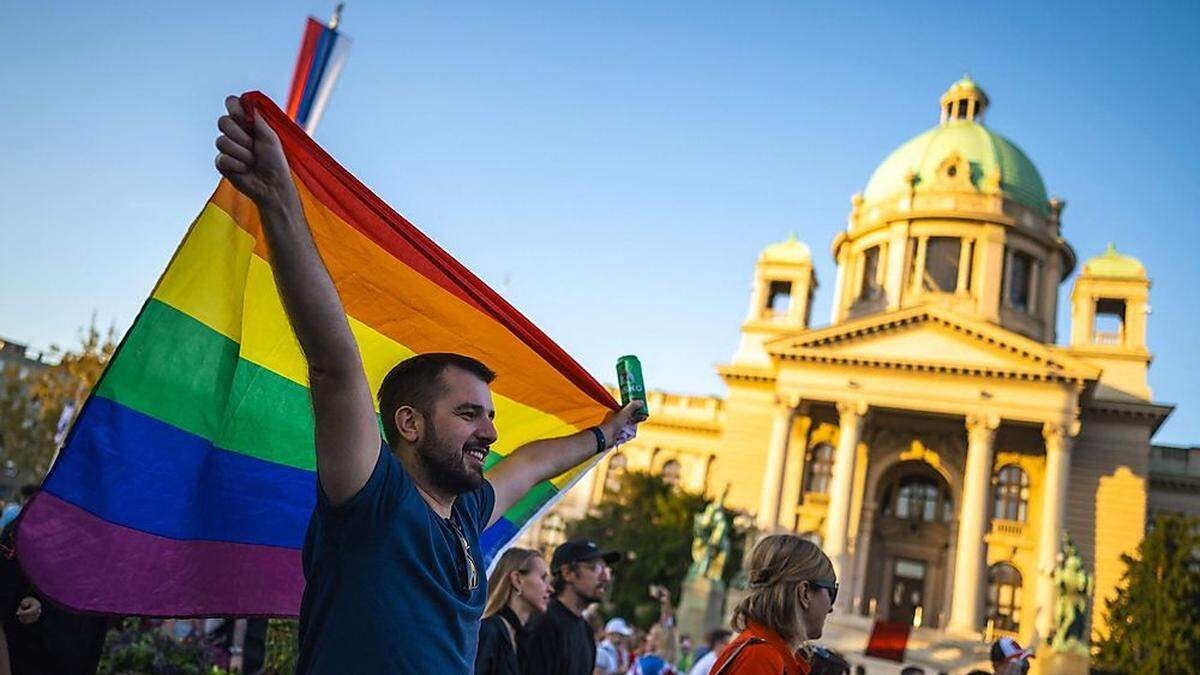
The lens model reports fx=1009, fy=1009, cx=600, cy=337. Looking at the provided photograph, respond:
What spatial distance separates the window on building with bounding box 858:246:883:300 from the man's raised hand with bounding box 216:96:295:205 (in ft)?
152

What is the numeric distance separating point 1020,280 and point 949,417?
12666 millimetres

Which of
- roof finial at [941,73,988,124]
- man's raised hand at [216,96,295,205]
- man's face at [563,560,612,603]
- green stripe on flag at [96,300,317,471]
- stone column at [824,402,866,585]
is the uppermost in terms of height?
roof finial at [941,73,988,124]

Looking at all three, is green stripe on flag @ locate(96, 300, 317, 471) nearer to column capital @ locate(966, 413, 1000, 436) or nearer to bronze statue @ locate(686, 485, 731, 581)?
bronze statue @ locate(686, 485, 731, 581)

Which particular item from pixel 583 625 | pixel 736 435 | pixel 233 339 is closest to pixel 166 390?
pixel 233 339

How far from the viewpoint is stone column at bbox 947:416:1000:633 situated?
111 ft

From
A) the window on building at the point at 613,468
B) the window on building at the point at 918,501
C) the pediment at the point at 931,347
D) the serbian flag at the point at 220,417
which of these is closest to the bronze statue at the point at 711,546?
the pediment at the point at 931,347

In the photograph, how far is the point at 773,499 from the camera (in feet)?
124

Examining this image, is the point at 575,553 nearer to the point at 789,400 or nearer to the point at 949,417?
the point at 789,400

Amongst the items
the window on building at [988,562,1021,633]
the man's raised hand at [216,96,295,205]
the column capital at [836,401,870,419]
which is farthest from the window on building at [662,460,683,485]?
the man's raised hand at [216,96,295,205]

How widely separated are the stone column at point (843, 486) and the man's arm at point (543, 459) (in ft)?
108

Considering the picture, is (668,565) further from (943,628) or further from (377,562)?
(377,562)

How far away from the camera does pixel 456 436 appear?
2592mm

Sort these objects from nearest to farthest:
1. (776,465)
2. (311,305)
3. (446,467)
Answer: (311,305) → (446,467) → (776,465)

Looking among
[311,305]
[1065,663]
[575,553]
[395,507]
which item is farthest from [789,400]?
[311,305]
